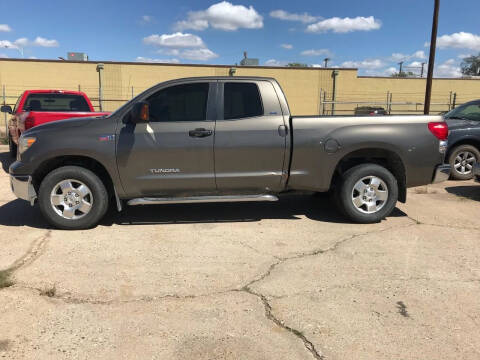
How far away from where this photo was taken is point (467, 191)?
7.44 m

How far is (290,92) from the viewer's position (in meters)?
27.8

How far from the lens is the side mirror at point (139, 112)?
472 cm

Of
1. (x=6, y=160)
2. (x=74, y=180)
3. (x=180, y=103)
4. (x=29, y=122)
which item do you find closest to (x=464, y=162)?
(x=180, y=103)

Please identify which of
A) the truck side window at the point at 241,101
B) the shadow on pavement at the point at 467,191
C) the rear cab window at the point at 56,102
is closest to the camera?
the truck side window at the point at 241,101

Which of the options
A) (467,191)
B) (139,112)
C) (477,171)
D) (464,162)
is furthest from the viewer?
(464,162)

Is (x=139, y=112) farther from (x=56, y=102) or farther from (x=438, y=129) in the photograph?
(x=56, y=102)

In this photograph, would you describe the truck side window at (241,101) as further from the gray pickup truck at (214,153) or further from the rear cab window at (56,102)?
the rear cab window at (56,102)

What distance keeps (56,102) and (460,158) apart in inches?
364

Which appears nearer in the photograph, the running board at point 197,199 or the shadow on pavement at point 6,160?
the running board at point 197,199

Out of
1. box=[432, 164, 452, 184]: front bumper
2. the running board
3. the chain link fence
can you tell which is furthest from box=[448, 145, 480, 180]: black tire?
the chain link fence

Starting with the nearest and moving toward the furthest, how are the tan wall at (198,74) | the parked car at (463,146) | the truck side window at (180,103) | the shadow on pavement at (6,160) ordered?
the truck side window at (180,103) → the parked car at (463,146) → the shadow on pavement at (6,160) → the tan wall at (198,74)

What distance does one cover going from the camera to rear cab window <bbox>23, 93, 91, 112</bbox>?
9398 millimetres

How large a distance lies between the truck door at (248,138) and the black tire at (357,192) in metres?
0.86

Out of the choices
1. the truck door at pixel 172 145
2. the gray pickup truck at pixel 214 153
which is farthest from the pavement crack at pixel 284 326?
the truck door at pixel 172 145
